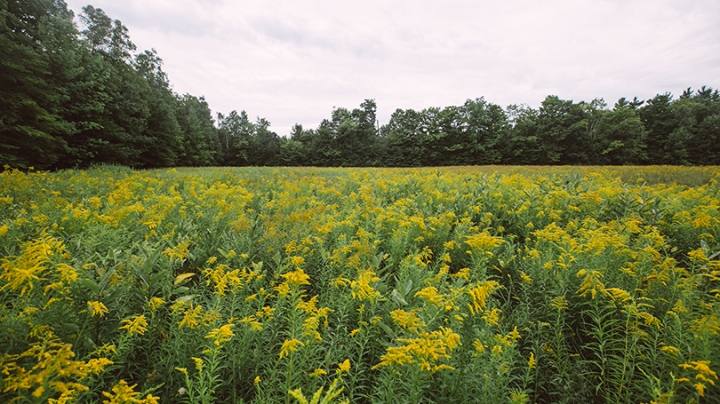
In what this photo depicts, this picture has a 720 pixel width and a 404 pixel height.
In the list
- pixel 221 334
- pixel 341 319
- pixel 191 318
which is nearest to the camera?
pixel 221 334

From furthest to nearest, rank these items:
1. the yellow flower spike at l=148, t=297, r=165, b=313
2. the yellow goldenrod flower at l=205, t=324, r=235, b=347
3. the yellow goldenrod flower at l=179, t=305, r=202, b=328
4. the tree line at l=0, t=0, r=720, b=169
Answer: the tree line at l=0, t=0, r=720, b=169 < the yellow flower spike at l=148, t=297, r=165, b=313 < the yellow goldenrod flower at l=179, t=305, r=202, b=328 < the yellow goldenrod flower at l=205, t=324, r=235, b=347

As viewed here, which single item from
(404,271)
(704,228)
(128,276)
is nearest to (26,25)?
→ (128,276)

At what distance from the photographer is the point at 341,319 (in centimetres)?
202

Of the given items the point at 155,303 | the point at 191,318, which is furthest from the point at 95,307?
the point at 191,318

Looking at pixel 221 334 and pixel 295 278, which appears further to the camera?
pixel 295 278

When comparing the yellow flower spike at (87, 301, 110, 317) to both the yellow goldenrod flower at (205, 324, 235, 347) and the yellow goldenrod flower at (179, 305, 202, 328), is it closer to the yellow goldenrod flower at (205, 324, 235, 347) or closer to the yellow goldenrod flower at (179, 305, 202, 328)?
the yellow goldenrod flower at (179, 305, 202, 328)

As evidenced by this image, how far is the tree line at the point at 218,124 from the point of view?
16125 mm

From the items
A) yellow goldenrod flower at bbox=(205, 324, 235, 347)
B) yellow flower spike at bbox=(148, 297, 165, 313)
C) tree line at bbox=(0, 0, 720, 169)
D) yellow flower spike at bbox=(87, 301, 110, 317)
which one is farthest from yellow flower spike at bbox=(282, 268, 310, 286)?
tree line at bbox=(0, 0, 720, 169)

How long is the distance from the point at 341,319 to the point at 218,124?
76192 millimetres

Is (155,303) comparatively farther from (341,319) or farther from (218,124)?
(218,124)

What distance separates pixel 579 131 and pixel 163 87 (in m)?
60.7

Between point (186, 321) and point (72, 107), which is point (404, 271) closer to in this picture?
point (186, 321)

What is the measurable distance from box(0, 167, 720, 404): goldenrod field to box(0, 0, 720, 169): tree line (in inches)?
775

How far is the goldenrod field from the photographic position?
1.43 metres
